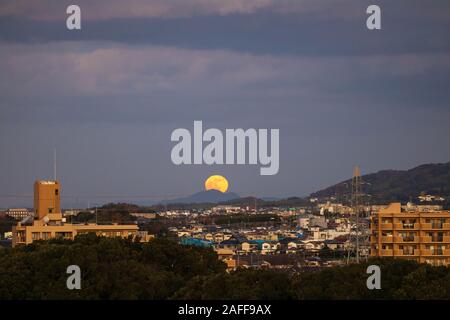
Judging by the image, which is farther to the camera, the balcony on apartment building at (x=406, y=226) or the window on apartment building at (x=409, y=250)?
the balcony on apartment building at (x=406, y=226)

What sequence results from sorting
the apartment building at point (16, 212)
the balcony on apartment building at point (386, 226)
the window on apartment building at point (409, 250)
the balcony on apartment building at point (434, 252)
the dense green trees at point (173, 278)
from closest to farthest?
the dense green trees at point (173, 278) → the window on apartment building at point (409, 250) → the balcony on apartment building at point (434, 252) → the balcony on apartment building at point (386, 226) → the apartment building at point (16, 212)

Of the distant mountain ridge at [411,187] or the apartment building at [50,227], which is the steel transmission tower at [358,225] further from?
the distant mountain ridge at [411,187]

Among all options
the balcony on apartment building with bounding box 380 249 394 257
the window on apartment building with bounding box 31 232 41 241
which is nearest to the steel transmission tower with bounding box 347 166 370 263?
the balcony on apartment building with bounding box 380 249 394 257

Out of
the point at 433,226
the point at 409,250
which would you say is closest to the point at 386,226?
the point at 409,250

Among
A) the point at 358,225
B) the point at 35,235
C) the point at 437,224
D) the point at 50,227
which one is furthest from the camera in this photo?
the point at 50,227

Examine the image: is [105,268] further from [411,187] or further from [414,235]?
[411,187]

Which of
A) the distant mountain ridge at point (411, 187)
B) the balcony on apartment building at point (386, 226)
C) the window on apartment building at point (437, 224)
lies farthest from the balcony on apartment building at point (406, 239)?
the distant mountain ridge at point (411, 187)
